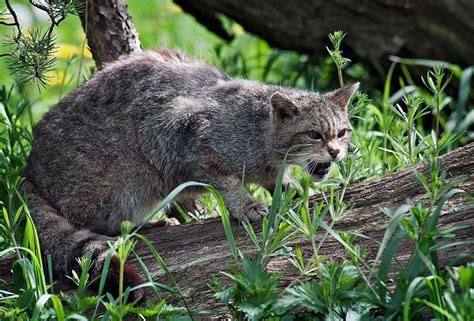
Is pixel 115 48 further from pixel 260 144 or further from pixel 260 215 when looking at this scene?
pixel 260 215

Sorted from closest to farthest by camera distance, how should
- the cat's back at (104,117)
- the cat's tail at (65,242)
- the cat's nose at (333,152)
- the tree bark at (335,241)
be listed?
1. the tree bark at (335,241)
2. the cat's tail at (65,242)
3. the cat's nose at (333,152)
4. the cat's back at (104,117)

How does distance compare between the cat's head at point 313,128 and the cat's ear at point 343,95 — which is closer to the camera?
the cat's head at point 313,128

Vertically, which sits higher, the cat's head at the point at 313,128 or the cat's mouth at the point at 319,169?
the cat's head at the point at 313,128

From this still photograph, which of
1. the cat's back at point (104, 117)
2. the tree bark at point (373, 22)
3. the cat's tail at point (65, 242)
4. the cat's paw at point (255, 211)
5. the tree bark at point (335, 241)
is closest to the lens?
the tree bark at point (335, 241)

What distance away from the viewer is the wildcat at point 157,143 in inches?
162

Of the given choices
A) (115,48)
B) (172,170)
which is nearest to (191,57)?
(115,48)

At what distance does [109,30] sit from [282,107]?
1280mm

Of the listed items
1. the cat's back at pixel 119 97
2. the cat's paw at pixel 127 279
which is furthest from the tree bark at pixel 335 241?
the cat's back at pixel 119 97

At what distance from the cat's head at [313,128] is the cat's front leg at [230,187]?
0.95 feet

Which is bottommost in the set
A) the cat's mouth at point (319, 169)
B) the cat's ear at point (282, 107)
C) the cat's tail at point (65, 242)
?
the cat's tail at point (65, 242)

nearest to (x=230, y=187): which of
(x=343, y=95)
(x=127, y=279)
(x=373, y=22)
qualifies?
(x=343, y=95)

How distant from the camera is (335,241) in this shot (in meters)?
3.40

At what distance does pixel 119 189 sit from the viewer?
13.9 ft

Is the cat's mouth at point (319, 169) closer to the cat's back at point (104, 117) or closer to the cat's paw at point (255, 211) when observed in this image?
the cat's paw at point (255, 211)
